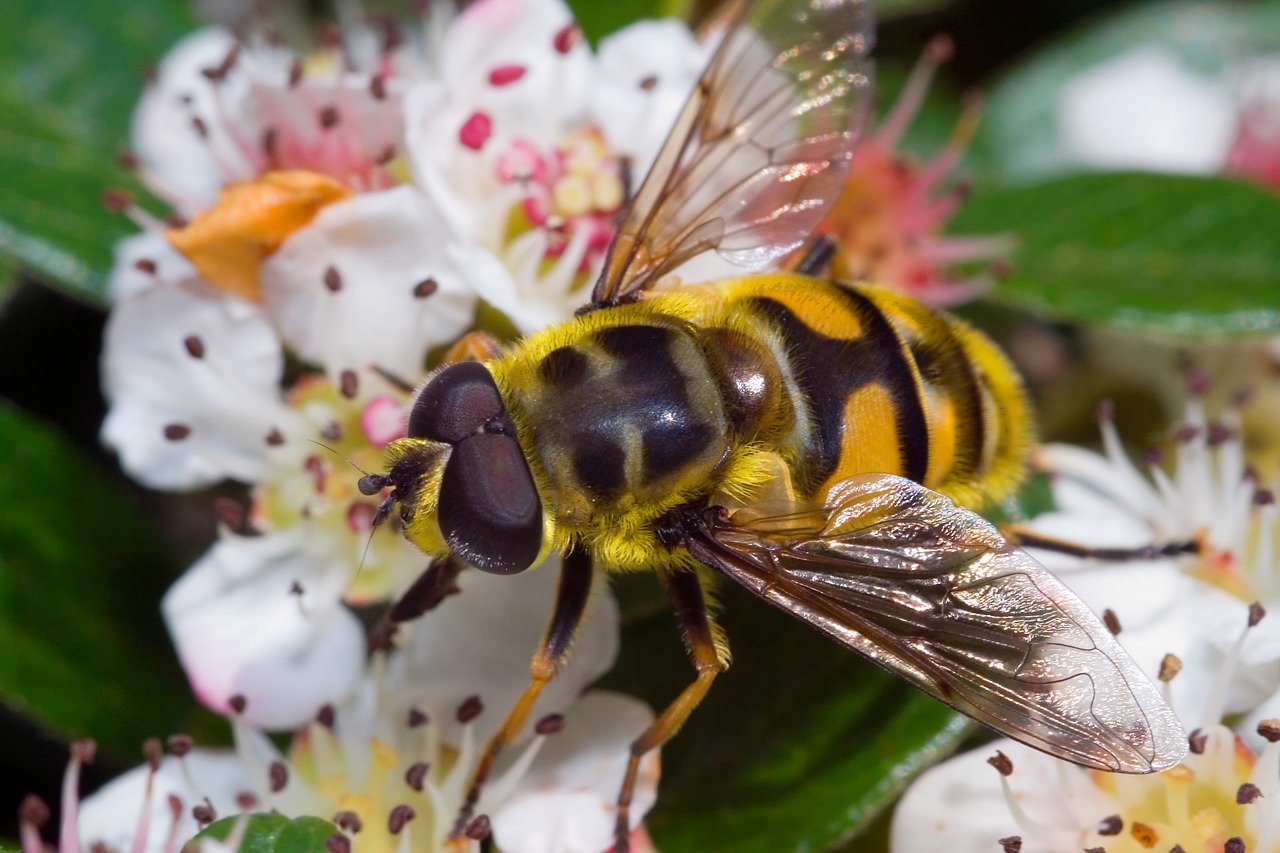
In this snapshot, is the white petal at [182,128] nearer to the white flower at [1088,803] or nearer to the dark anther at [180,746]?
the dark anther at [180,746]

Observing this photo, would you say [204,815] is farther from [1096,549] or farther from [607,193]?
[1096,549]

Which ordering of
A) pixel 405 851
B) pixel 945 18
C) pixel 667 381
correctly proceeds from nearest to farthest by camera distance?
pixel 667 381
pixel 405 851
pixel 945 18

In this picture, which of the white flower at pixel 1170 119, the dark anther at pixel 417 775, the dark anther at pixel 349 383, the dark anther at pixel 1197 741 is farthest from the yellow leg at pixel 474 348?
the white flower at pixel 1170 119

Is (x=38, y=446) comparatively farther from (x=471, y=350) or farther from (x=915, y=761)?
(x=915, y=761)

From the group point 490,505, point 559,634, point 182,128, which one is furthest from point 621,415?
point 182,128

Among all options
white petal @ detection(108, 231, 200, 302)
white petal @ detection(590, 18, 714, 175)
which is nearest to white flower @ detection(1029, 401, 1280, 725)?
white petal @ detection(590, 18, 714, 175)

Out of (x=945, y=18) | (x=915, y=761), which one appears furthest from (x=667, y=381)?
(x=945, y=18)
